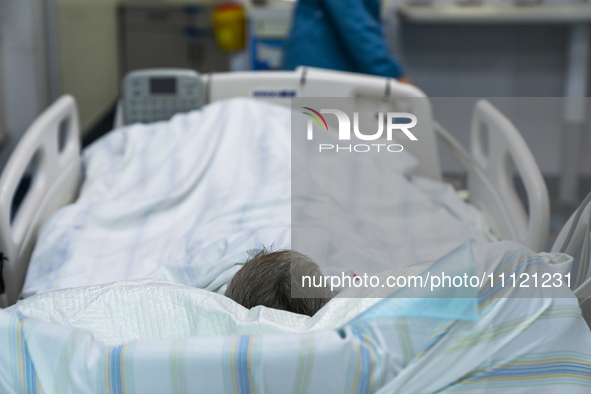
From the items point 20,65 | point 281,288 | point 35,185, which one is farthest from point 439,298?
point 20,65

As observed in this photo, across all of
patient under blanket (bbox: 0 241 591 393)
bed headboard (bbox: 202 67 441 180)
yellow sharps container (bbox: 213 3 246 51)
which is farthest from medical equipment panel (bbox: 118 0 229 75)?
patient under blanket (bbox: 0 241 591 393)

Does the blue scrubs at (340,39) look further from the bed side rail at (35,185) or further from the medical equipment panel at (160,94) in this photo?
the bed side rail at (35,185)

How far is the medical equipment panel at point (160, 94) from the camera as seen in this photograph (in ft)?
4.72

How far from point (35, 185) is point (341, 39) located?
1131mm

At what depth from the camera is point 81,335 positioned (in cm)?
46

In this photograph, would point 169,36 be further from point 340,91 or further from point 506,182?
point 506,182

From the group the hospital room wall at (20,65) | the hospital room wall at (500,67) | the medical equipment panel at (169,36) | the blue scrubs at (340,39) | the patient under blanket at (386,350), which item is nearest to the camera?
the patient under blanket at (386,350)

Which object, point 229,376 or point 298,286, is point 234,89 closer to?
point 298,286

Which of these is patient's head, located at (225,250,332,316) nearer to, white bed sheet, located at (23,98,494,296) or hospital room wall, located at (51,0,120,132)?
white bed sheet, located at (23,98,494,296)

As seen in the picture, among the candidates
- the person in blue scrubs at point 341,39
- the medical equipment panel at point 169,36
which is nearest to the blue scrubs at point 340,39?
the person in blue scrubs at point 341,39

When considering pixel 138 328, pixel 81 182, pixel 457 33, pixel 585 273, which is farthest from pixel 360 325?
pixel 457 33

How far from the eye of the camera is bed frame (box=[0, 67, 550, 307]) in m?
0.93

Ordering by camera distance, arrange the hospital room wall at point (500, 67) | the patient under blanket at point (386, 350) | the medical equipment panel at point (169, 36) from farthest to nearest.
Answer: the medical equipment panel at point (169, 36) < the hospital room wall at point (500, 67) < the patient under blanket at point (386, 350)

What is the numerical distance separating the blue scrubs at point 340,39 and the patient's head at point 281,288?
1259mm
